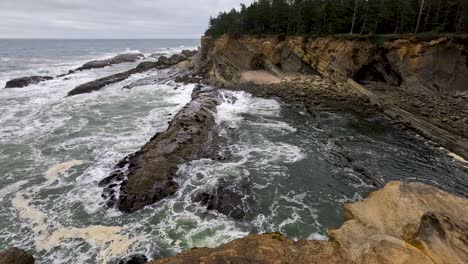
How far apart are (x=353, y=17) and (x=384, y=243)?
37.9 metres

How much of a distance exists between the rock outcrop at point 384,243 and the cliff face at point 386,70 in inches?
578

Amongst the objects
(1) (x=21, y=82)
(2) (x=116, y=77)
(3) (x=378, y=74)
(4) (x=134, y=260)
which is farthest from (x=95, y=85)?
(4) (x=134, y=260)

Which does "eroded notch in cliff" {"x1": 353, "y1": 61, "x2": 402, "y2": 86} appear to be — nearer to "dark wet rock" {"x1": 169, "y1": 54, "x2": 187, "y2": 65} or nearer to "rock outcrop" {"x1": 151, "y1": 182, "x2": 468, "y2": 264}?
"rock outcrop" {"x1": 151, "y1": 182, "x2": 468, "y2": 264}

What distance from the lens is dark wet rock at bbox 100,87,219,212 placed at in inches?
560

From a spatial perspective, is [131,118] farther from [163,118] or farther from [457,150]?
[457,150]

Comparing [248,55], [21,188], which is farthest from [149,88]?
[21,188]

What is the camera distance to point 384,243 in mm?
6809

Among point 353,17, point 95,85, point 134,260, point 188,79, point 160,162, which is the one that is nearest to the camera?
point 134,260

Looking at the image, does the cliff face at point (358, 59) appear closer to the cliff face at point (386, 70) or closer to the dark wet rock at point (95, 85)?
the cliff face at point (386, 70)

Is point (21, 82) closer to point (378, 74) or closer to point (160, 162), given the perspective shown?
point (160, 162)

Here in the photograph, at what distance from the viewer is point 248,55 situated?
44.8m

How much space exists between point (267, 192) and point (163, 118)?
1467 cm

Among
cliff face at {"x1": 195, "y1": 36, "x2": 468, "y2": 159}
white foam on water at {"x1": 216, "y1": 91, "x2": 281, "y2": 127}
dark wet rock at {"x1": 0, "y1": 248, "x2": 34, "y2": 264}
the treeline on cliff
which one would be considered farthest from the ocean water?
the treeline on cliff

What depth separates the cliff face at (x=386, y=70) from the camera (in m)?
24.4
